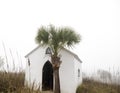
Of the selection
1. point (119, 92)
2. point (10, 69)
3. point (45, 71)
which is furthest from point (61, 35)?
point (10, 69)

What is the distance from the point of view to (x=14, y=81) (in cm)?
615

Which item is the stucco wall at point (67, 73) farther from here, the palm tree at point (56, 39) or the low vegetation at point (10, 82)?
the low vegetation at point (10, 82)

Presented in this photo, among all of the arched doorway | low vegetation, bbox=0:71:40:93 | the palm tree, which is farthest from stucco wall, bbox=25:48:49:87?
low vegetation, bbox=0:71:40:93

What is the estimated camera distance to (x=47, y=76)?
24.4m

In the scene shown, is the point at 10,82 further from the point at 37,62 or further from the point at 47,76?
the point at 47,76

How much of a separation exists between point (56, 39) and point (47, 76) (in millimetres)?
4283

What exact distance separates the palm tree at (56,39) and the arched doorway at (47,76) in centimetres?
161

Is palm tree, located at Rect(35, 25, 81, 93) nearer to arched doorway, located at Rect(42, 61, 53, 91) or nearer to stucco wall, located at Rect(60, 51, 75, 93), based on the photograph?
stucco wall, located at Rect(60, 51, 75, 93)

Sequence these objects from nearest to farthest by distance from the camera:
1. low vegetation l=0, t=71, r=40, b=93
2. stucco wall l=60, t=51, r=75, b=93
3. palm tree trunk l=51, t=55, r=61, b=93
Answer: low vegetation l=0, t=71, r=40, b=93, palm tree trunk l=51, t=55, r=61, b=93, stucco wall l=60, t=51, r=75, b=93

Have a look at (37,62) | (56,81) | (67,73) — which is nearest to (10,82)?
(56,81)

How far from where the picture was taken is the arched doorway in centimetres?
2366

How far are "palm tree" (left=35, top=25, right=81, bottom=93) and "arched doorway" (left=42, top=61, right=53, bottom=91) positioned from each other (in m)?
1.61

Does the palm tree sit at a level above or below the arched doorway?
above

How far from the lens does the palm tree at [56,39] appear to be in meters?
22.1
